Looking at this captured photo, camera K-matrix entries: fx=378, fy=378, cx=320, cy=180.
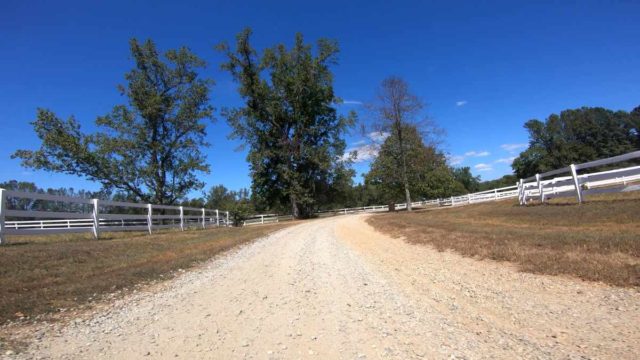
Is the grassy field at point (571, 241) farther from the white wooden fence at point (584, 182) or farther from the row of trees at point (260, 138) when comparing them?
the row of trees at point (260, 138)

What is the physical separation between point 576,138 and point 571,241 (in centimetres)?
11695

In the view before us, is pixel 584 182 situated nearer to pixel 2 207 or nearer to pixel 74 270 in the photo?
pixel 74 270

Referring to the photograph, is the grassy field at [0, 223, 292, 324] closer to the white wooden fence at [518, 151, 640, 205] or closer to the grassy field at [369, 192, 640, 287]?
the grassy field at [369, 192, 640, 287]

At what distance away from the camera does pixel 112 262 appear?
30.1ft

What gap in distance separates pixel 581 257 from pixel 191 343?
6299 millimetres

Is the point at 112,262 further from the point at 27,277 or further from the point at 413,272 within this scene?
the point at 413,272

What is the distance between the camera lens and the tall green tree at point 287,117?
3941 centimetres

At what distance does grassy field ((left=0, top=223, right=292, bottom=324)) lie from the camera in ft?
19.0

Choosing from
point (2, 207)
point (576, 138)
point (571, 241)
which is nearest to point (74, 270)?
point (2, 207)

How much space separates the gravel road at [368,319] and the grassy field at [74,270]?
904 mm

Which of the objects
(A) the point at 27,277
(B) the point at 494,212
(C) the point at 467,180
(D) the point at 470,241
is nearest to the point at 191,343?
(A) the point at 27,277

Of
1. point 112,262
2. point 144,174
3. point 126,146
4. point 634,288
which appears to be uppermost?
point 126,146

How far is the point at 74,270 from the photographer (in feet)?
26.4

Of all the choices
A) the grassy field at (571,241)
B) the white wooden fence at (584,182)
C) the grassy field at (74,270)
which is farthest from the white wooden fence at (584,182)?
the grassy field at (74,270)
